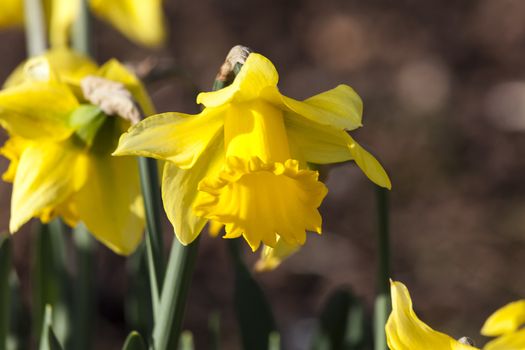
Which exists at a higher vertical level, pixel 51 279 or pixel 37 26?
pixel 37 26

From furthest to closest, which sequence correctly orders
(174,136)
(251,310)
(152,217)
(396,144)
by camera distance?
(396,144)
(251,310)
(152,217)
(174,136)

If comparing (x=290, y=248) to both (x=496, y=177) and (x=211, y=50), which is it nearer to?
(x=496, y=177)

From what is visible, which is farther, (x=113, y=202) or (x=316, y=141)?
(x=113, y=202)

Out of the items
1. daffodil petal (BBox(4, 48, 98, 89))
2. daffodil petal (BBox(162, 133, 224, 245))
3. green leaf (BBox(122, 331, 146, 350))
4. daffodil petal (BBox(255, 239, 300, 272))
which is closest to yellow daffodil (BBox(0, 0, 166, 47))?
daffodil petal (BBox(4, 48, 98, 89))

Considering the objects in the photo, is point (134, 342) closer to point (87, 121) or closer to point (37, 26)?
point (87, 121)

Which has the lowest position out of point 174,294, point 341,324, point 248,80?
point 341,324

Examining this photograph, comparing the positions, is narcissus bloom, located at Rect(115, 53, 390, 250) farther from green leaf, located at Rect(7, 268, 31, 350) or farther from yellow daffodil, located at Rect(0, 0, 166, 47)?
yellow daffodil, located at Rect(0, 0, 166, 47)

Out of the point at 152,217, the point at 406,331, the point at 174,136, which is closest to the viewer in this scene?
the point at 406,331

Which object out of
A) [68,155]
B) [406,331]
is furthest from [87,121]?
[406,331]
